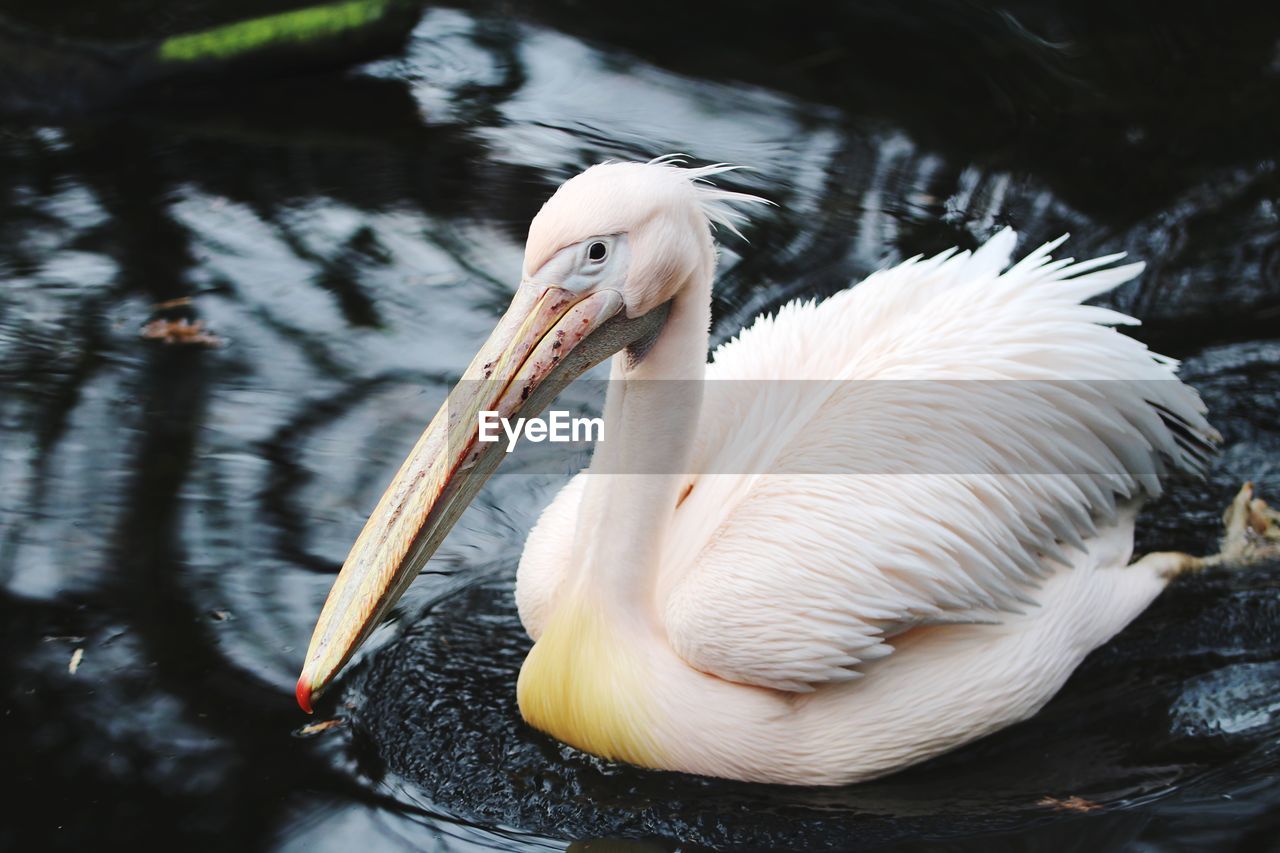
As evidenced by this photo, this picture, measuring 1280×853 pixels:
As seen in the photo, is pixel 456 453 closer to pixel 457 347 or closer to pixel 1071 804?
pixel 1071 804

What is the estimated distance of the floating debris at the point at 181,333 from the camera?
4629mm

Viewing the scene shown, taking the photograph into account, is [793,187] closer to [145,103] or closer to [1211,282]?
[1211,282]

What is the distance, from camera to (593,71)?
629cm

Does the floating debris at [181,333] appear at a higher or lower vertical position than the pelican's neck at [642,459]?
lower

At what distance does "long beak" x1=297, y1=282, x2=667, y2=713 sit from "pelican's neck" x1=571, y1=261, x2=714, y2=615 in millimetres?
216

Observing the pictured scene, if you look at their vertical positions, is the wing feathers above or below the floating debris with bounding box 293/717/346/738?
above

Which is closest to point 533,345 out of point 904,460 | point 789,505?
point 789,505

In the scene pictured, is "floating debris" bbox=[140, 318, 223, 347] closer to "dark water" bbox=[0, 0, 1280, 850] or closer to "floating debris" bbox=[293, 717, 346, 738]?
"dark water" bbox=[0, 0, 1280, 850]

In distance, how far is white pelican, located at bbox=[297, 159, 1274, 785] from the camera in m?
2.76

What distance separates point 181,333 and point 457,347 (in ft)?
Result: 2.88

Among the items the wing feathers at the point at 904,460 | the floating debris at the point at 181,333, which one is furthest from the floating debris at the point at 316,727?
the floating debris at the point at 181,333

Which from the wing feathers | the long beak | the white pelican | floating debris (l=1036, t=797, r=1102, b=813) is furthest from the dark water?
the long beak

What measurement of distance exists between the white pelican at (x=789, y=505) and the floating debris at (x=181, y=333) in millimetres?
1680

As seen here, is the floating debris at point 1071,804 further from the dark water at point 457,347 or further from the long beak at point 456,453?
the long beak at point 456,453
